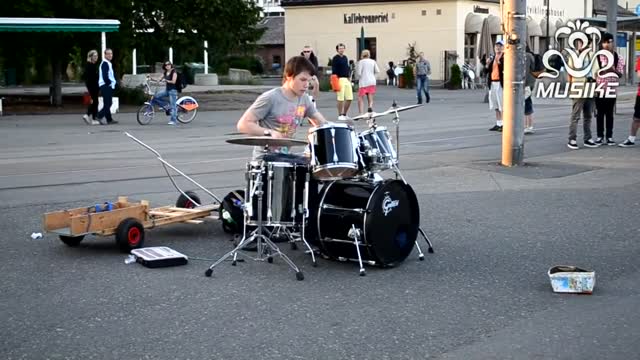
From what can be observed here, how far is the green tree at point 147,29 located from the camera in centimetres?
3099

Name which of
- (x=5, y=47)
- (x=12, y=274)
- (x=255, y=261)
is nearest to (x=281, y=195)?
(x=255, y=261)

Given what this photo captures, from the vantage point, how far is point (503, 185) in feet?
42.1

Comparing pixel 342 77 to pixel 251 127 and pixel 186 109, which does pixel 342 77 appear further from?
pixel 251 127

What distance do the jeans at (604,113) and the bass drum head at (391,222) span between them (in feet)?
33.7

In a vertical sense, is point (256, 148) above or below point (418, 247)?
above

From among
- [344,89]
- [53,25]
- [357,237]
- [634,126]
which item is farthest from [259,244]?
[53,25]

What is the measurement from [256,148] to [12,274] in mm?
2270

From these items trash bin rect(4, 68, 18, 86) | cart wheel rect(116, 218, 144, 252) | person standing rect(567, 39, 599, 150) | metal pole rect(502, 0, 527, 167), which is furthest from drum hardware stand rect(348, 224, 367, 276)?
trash bin rect(4, 68, 18, 86)

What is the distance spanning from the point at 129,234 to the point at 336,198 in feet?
6.25

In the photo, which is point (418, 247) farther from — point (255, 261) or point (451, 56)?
point (451, 56)

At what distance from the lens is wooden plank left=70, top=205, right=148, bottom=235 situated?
8289 mm

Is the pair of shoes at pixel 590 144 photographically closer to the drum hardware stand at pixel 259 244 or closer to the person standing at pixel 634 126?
the person standing at pixel 634 126

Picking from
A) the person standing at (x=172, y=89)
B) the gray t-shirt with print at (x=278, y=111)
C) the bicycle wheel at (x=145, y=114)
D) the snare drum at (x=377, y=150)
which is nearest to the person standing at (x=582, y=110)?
the gray t-shirt with print at (x=278, y=111)

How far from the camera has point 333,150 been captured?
7590mm
